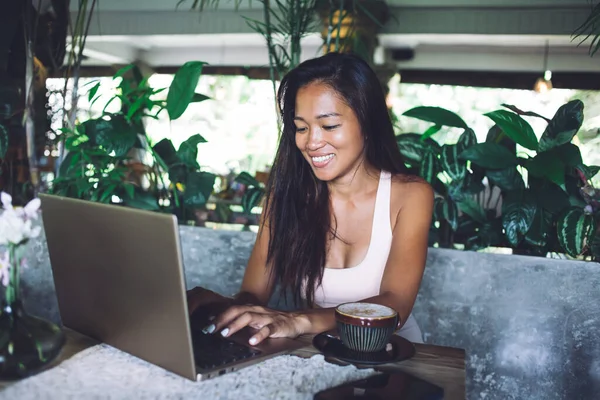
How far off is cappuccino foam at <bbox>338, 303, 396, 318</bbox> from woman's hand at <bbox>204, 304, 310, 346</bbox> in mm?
155

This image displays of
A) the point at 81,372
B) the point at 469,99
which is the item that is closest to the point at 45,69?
the point at 81,372

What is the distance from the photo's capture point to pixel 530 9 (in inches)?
238

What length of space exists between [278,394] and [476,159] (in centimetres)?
153

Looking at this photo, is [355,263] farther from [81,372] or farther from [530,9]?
[530,9]

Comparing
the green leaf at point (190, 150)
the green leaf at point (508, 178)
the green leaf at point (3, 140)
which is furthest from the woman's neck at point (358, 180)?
the green leaf at point (3, 140)

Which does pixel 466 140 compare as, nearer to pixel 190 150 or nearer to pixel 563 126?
pixel 563 126

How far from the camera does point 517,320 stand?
2.04 metres

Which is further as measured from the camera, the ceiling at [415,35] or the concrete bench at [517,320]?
the ceiling at [415,35]

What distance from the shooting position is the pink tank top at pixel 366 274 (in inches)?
66.3

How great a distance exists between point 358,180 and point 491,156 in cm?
66

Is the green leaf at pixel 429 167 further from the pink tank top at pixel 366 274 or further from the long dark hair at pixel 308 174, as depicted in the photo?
the pink tank top at pixel 366 274

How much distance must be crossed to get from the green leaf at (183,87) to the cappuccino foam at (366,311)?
155cm

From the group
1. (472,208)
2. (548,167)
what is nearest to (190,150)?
(472,208)

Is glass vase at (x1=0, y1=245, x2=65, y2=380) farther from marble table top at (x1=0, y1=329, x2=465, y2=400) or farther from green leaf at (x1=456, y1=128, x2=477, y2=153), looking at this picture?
green leaf at (x1=456, y1=128, x2=477, y2=153)
